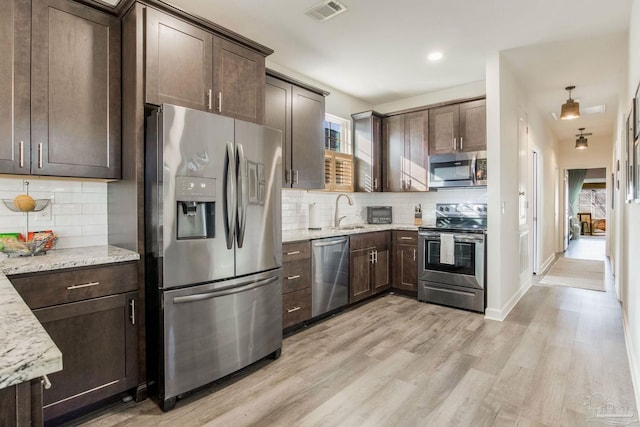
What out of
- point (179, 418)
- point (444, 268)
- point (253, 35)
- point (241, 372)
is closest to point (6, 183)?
point (179, 418)

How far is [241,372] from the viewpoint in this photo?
2508 mm

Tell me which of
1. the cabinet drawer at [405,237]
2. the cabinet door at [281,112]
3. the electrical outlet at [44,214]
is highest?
the cabinet door at [281,112]

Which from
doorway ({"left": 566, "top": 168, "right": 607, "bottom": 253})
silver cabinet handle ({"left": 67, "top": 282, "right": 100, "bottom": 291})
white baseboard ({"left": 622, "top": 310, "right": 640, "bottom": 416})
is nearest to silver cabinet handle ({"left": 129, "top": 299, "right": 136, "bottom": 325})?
silver cabinet handle ({"left": 67, "top": 282, "right": 100, "bottom": 291})

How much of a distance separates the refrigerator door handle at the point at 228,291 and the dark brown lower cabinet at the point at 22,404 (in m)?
1.33

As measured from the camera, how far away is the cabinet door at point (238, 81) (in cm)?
252

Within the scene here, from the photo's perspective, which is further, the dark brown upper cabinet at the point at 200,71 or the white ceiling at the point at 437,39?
the white ceiling at the point at 437,39

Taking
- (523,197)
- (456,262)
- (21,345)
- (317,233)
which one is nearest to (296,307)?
(317,233)

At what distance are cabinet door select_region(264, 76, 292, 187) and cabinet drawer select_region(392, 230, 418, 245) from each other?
1.77 m

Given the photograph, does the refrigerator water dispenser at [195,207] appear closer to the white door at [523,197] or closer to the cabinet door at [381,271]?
the cabinet door at [381,271]

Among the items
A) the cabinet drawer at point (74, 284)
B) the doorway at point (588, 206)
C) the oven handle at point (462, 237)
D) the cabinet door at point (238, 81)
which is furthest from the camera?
the doorway at point (588, 206)

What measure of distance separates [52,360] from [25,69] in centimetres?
200

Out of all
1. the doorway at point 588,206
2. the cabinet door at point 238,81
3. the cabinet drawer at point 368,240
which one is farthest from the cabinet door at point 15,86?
the doorway at point 588,206

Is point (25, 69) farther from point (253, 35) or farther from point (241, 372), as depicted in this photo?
point (241, 372)

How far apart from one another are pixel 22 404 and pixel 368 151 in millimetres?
4472
